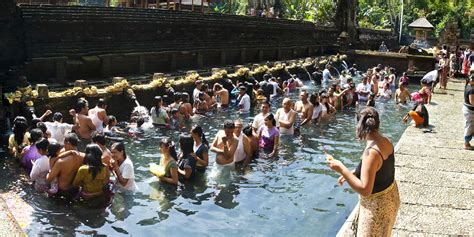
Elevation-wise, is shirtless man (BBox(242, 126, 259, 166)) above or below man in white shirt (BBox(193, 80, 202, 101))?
below

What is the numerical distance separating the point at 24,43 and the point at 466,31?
157 ft

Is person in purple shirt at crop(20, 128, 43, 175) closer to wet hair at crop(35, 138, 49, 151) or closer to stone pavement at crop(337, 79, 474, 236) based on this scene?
wet hair at crop(35, 138, 49, 151)

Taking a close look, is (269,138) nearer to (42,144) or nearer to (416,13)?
(42,144)

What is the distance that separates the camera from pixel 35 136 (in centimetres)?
909

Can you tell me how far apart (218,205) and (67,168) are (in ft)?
8.93

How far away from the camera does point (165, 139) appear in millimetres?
8867

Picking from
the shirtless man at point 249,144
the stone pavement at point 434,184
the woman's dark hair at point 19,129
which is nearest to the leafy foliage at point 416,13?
the stone pavement at point 434,184

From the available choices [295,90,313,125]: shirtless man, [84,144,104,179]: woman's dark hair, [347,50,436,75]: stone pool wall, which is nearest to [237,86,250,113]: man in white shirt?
[295,90,313,125]: shirtless man

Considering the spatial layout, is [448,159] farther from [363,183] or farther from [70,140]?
[70,140]

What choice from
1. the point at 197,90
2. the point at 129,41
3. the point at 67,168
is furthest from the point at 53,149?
the point at 129,41

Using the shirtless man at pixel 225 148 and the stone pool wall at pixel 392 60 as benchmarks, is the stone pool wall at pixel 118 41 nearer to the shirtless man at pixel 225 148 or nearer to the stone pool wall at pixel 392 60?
the shirtless man at pixel 225 148

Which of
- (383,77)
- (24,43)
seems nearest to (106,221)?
(24,43)

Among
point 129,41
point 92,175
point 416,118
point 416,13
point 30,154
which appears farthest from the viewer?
point 416,13

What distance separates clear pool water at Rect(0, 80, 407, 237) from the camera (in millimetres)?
7871
